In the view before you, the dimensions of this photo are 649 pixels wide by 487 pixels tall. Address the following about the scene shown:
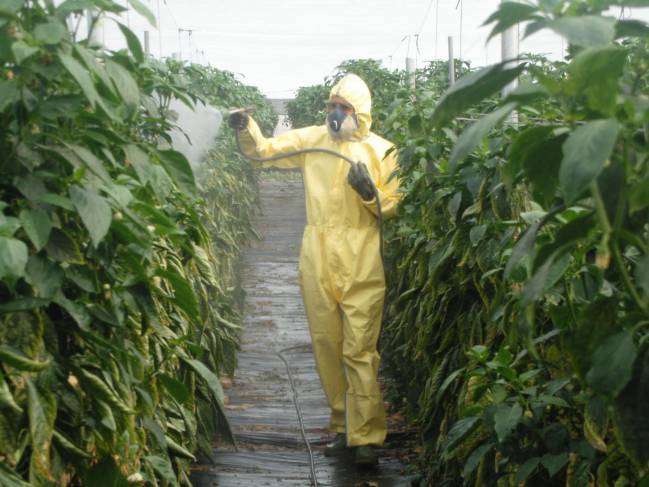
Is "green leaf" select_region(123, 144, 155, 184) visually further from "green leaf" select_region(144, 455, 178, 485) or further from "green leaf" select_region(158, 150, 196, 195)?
"green leaf" select_region(144, 455, 178, 485)

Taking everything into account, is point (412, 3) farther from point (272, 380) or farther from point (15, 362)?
point (15, 362)

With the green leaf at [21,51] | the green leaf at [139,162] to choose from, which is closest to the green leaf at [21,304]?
the green leaf at [21,51]

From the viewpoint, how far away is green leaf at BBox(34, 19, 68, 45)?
192 centimetres

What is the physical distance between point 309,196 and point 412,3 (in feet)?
26.1

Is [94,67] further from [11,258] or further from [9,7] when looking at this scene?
[11,258]

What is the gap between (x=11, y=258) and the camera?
5.89 feet

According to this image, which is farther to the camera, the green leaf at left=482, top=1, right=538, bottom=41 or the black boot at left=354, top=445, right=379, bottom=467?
the black boot at left=354, top=445, right=379, bottom=467

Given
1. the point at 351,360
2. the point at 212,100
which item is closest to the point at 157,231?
the point at 351,360

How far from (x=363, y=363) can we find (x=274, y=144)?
1.42 metres

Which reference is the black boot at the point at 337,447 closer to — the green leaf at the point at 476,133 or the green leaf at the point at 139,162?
the green leaf at the point at 139,162

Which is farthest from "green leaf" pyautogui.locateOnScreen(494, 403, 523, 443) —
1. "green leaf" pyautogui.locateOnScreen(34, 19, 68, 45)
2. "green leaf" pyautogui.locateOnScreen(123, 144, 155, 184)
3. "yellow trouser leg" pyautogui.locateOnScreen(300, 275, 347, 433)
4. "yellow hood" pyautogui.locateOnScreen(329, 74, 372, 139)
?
"yellow hood" pyautogui.locateOnScreen(329, 74, 372, 139)

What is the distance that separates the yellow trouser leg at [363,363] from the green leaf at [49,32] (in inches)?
147

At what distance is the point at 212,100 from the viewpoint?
8617mm

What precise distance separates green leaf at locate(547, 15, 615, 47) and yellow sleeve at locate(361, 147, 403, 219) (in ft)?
13.7
